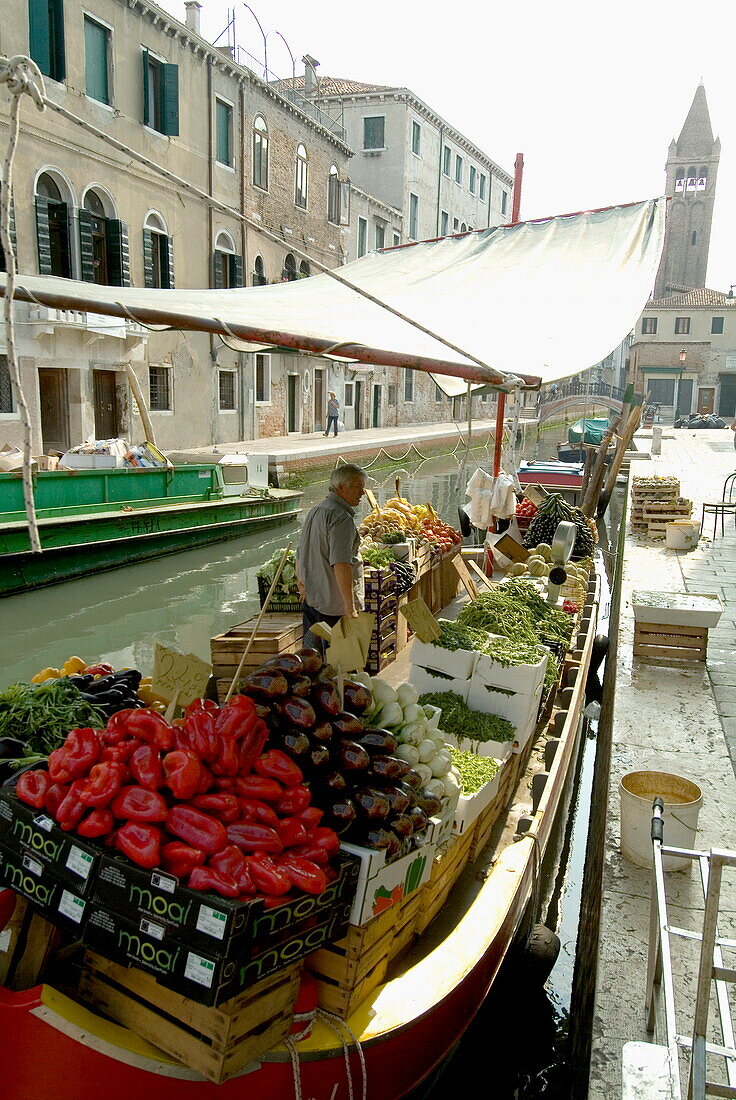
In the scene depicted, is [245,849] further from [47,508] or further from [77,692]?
[47,508]

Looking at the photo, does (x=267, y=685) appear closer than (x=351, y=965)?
No

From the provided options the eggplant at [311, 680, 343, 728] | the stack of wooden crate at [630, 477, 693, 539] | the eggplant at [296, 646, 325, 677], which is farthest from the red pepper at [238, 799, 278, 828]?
the stack of wooden crate at [630, 477, 693, 539]

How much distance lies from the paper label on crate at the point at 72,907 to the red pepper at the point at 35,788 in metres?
0.30

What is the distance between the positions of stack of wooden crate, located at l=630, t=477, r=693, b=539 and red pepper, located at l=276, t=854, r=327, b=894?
35.7 ft

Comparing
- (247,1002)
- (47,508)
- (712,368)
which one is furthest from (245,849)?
(712,368)

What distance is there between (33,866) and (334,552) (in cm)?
290

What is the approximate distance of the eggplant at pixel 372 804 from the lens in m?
2.79

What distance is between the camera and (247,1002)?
2.32 meters

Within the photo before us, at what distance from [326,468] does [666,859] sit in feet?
65.0

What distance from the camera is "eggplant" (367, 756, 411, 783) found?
2.98m

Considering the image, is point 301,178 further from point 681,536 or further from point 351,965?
point 351,965

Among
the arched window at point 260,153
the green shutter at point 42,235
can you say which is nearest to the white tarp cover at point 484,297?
the green shutter at point 42,235

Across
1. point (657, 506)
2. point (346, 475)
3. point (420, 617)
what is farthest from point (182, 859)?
point (657, 506)

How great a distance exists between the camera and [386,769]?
2.98 m
